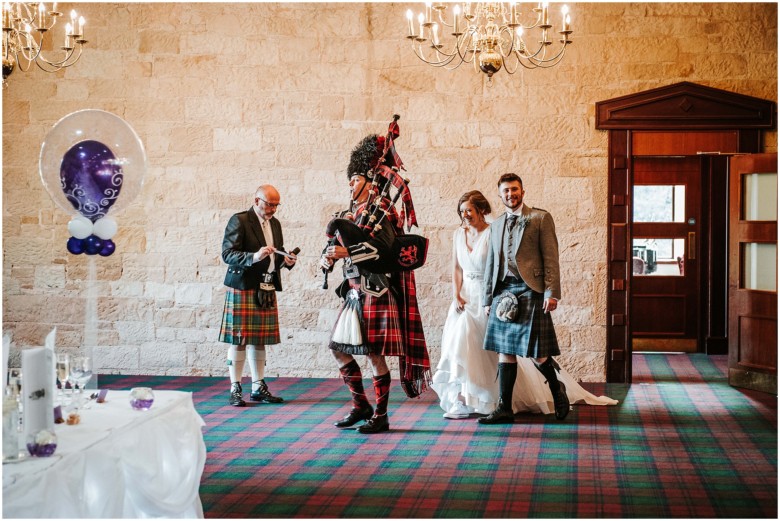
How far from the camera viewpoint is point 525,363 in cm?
595

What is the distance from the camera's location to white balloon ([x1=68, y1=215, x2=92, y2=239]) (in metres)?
3.21

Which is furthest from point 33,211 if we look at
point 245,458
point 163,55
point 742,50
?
point 742,50

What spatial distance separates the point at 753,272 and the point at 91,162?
5.35 meters

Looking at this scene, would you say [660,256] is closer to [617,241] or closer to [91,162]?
[617,241]

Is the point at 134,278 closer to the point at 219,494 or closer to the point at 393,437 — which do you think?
the point at 393,437

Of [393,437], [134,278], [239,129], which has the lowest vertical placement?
[393,437]

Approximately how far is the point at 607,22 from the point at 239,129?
10.2ft

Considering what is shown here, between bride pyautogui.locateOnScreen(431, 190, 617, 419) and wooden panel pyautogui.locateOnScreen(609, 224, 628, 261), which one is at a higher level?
wooden panel pyautogui.locateOnScreen(609, 224, 628, 261)

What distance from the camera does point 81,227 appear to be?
3.22 metres

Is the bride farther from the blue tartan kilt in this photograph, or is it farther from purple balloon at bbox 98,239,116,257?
purple balloon at bbox 98,239,116,257

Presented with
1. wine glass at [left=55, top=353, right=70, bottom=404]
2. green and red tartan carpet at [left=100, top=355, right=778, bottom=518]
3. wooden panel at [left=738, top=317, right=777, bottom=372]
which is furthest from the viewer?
wooden panel at [left=738, top=317, right=777, bottom=372]

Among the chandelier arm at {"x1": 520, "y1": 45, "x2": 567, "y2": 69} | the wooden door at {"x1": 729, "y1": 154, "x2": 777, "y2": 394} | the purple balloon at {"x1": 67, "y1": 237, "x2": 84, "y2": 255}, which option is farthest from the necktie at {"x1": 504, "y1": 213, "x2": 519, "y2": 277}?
the purple balloon at {"x1": 67, "y1": 237, "x2": 84, "y2": 255}

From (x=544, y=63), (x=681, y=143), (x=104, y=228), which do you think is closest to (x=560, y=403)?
(x=544, y=63)

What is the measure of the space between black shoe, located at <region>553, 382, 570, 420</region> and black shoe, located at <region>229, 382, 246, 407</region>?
2.09m
